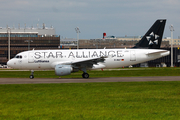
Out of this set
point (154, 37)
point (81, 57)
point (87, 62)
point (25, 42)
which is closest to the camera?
point (87, 62)

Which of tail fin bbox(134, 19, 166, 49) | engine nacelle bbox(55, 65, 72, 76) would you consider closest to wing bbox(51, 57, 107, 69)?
engine nacelle bbox(55, 65, 72, 76)

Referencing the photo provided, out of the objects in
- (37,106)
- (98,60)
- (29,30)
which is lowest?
(37,106)

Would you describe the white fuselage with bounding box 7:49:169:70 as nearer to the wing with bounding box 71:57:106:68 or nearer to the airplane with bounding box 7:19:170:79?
the airplane with bounding box 7:19:170:79

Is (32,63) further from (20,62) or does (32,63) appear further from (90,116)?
(90,116)

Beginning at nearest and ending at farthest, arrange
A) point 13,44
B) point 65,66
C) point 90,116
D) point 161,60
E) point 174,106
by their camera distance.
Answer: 1. point 90,116
2. point 174,106
3. point 65,66
4. point 161,60
5. point 13,44

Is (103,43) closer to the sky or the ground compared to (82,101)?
closer to the sky

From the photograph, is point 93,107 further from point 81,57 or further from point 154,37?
point 154,37

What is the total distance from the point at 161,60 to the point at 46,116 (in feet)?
334

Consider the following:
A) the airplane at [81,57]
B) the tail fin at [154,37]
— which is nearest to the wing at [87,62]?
the airplane at [81,57]

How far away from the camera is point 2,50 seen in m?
124

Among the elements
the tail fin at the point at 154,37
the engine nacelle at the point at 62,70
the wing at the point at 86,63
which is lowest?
the engine nacelle at the point at 62,70

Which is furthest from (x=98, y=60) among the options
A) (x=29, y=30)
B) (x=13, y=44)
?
(x=29, y=30)

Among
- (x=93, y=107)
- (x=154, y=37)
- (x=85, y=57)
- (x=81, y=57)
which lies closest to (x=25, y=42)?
(x=81, y=57)

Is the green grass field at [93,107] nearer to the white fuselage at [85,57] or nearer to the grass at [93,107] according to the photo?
the grass at [93,107]
